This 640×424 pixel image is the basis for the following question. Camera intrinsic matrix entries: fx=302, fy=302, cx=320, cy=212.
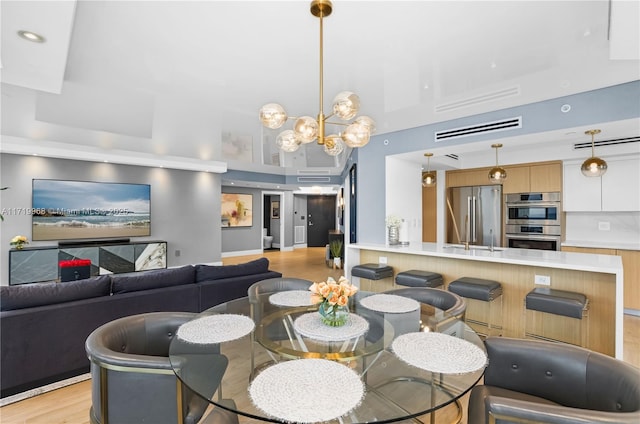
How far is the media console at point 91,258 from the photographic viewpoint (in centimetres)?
509

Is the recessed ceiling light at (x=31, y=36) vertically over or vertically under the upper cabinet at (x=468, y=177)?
over

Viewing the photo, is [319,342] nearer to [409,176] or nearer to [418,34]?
[418,34]

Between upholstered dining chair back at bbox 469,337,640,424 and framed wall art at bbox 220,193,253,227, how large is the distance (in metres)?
8.59

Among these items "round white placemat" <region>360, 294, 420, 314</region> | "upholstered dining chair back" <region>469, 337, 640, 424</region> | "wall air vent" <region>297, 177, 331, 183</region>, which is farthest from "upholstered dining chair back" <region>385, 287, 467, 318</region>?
"wall air vent" <region>297, 177, 331, 183</region>

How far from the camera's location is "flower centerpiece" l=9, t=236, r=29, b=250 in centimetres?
494

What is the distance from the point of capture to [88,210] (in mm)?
5887

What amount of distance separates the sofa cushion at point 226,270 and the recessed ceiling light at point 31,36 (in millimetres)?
2157

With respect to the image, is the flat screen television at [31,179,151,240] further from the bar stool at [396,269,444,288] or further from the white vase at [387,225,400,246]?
the bar stool at [396,269,444,288]

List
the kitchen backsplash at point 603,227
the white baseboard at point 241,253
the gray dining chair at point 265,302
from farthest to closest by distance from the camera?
the white baseboard at point 241,253 → the kitchen backsplash at point 603,227 → the gray dining chair at point 265,302

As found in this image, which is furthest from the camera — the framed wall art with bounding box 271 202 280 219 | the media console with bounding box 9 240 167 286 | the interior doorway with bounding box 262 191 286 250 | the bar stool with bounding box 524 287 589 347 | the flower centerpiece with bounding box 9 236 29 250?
the framed wall art with bounding box 271 202 280 219

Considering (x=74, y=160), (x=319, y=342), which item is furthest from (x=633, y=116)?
(x=74, y=160)

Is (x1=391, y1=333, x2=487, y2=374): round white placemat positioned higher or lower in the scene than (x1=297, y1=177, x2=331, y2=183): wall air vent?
lower

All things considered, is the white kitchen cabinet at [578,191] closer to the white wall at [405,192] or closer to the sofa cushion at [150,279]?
the white wall at [405,192]

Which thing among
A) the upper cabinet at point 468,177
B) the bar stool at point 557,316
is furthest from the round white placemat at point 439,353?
the upper cabinet at point 468,177
